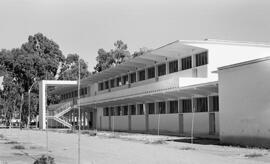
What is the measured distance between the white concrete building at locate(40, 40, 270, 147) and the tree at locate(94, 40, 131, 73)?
41.5 metres

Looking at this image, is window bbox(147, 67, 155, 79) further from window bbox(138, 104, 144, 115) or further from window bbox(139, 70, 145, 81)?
window bbox(138, 104, 144, 115)

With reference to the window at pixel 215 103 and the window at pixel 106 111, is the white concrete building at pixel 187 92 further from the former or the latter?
the window at pixel 106 111

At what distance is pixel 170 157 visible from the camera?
67.0 ft

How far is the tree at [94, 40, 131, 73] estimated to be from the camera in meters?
105

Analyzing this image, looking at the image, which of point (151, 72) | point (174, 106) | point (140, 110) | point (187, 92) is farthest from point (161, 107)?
point (187, 92)

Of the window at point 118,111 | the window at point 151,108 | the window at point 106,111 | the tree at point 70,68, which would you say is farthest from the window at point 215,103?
the tree at point 70,68

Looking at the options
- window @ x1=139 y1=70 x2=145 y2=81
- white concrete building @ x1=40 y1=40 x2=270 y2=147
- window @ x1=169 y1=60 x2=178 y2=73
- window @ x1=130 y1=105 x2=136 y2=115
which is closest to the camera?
white concrete building @ x1=40 y1=40 x2=270 y2=147

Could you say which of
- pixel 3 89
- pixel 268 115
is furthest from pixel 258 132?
pixel 3 89

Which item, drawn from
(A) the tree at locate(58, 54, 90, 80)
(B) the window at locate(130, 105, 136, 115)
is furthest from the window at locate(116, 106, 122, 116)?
(A) the tree at locate(58, 54, 90, 80)

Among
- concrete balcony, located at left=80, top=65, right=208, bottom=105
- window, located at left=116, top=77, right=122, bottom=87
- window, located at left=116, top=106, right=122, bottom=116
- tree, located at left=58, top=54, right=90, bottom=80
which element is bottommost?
window, located at left=116, top=106, right=122, bottom=116

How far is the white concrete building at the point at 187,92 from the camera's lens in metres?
28.4

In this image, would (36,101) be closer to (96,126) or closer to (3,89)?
(3,89)

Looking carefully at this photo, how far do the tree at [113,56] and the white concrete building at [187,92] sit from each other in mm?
41511

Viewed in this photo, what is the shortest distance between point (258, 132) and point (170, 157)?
7325mm
